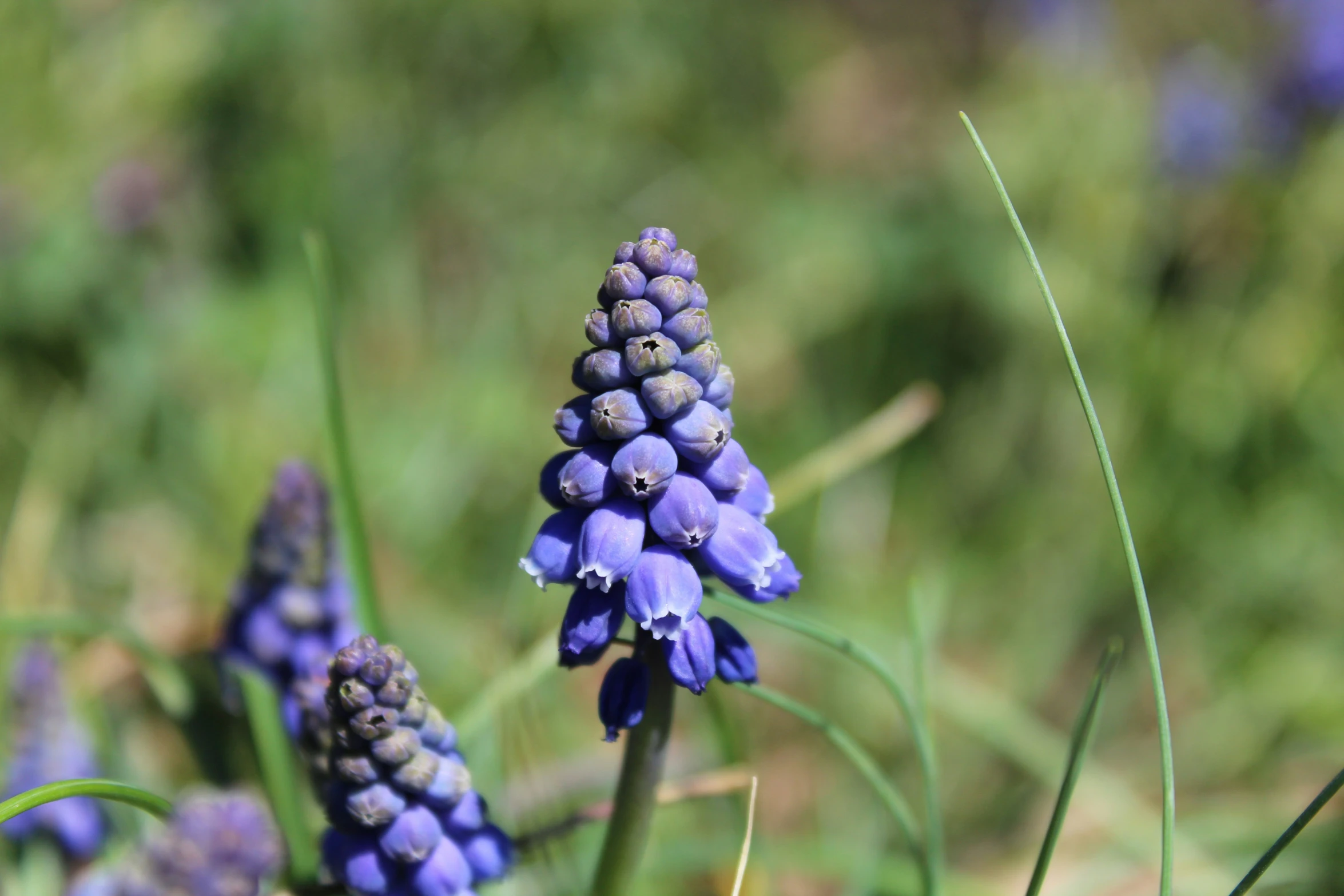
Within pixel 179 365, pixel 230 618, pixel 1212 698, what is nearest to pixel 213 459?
pixel 179 365

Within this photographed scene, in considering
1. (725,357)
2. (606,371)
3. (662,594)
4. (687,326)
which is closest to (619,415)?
(606,371)

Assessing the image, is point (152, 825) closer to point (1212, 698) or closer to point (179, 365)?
point (179, 365)

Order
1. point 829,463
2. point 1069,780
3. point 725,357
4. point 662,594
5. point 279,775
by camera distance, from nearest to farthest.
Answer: point 662,594, point 1069,780, point 279,775, point 829,463, point 725,357

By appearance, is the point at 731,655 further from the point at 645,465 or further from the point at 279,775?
the point at 279,775

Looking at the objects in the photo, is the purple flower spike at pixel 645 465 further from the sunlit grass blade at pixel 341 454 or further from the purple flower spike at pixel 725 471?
the sunlit grass blade at pixel 341 454

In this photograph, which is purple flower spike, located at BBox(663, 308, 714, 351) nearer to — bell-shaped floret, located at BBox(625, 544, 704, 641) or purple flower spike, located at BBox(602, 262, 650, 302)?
purple flower spike, located at BBox(602, 262, 650, 302)

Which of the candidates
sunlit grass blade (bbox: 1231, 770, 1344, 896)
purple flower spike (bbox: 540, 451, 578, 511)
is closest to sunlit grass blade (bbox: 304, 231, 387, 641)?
purple flower spike (bbox: 540, 451, 578, 511)
